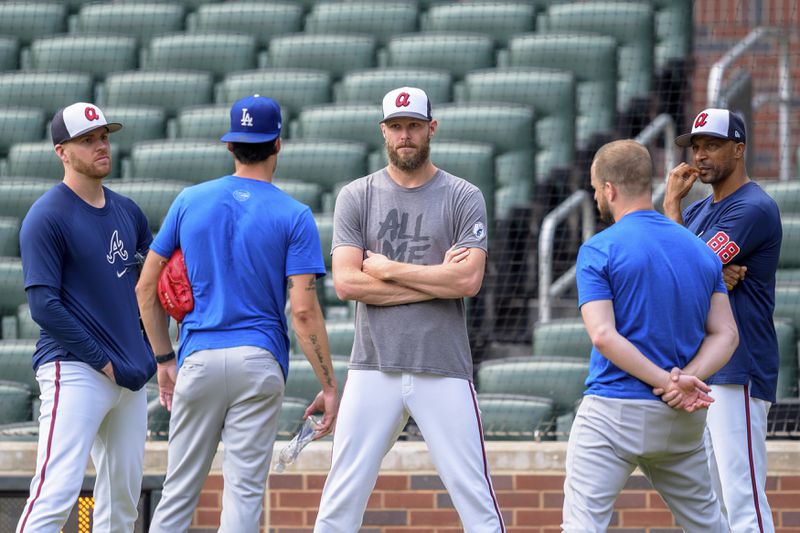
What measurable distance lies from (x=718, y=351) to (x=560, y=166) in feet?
11.0

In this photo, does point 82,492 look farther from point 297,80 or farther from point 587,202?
point 297,80

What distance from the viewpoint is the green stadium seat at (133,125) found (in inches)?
294

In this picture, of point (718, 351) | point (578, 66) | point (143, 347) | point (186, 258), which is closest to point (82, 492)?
point (143, 347)

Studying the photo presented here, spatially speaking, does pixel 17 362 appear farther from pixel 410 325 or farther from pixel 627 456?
pixel 627 456

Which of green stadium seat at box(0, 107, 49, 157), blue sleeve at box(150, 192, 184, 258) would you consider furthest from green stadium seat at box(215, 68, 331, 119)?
blue sleeve at box(150, 192, 184, 258)

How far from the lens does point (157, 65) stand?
8352 mm

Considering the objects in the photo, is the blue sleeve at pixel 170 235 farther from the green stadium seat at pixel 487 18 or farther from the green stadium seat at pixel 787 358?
the green stadium seat at pixel 487 18

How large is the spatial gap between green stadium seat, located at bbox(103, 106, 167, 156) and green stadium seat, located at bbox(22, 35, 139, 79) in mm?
939

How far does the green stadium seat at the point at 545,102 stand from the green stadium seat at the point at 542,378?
1416 mm

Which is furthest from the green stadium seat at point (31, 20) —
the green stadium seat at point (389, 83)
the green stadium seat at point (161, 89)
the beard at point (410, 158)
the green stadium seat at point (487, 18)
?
the beard at point (410, 158)

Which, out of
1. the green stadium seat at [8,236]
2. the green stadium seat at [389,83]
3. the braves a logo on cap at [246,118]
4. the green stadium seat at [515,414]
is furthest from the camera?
the green stadium seat at [389,83]

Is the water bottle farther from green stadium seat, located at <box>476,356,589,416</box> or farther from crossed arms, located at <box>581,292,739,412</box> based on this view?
green stadium seat, located at <box>476,356,589,416</box>

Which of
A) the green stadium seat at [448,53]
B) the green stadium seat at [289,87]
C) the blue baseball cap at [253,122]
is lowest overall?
the blue baseball cap at [253,122]

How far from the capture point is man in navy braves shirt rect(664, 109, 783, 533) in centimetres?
389
